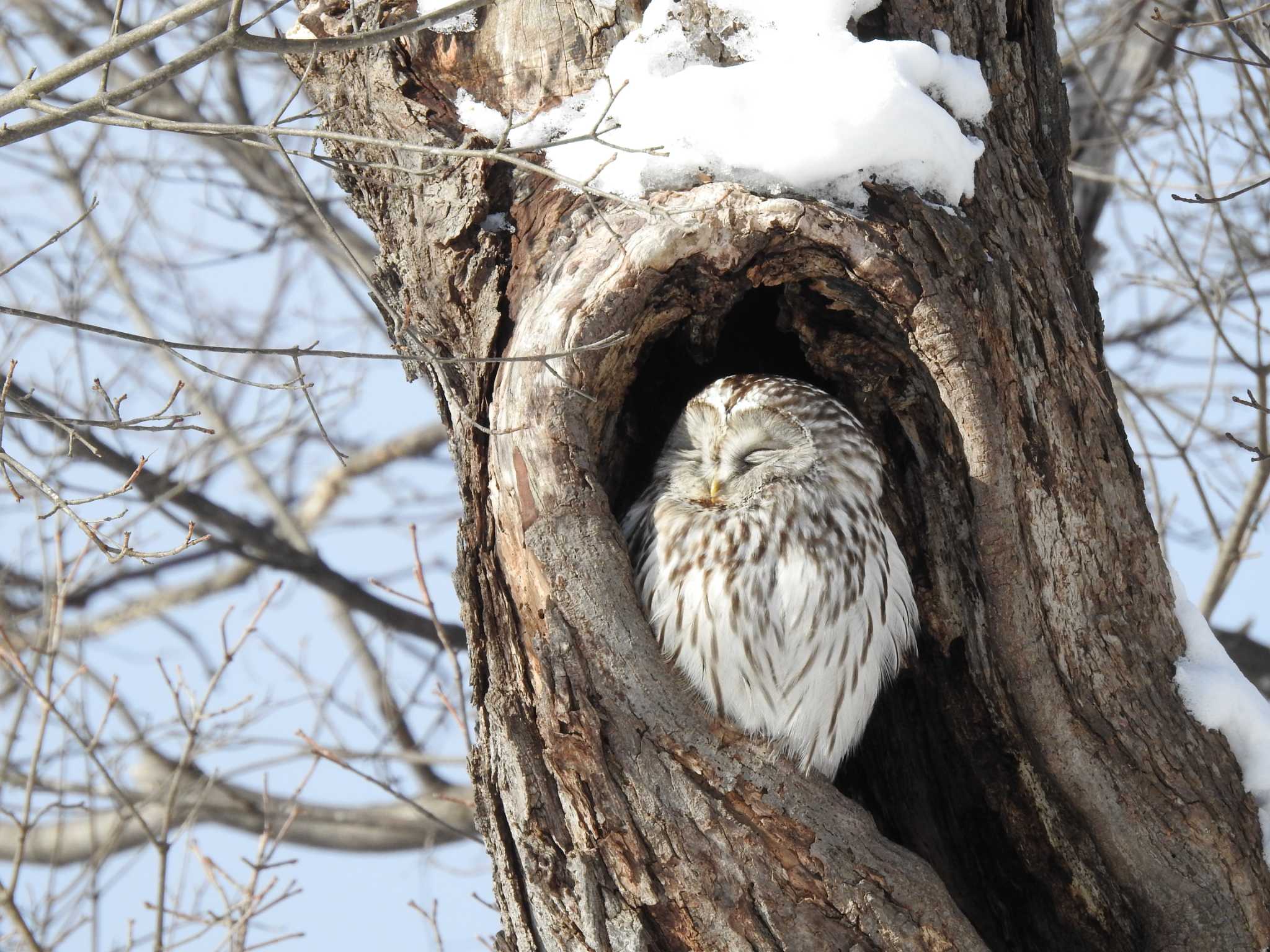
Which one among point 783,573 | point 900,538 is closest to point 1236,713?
point 900,538

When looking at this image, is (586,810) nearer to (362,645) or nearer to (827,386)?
(827,386)

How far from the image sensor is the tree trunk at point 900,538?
2939 millimetres

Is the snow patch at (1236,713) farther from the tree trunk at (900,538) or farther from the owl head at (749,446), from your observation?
the owl head at (749,446)

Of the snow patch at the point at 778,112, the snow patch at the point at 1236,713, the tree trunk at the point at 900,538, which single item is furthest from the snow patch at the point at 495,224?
the snow patch at the point at 1236,713

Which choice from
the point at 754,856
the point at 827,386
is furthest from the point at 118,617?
the point at 754,856

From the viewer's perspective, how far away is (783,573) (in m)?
3.47

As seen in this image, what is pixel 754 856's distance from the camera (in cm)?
292

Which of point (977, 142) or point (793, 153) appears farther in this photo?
point (977, 142)

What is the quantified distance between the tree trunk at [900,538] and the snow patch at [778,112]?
0.21 feet

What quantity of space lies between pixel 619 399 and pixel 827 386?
896mm

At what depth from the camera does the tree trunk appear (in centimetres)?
294

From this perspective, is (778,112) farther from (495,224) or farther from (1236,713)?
(1236,713)

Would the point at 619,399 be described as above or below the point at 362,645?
below

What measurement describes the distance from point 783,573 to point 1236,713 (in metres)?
1.17
